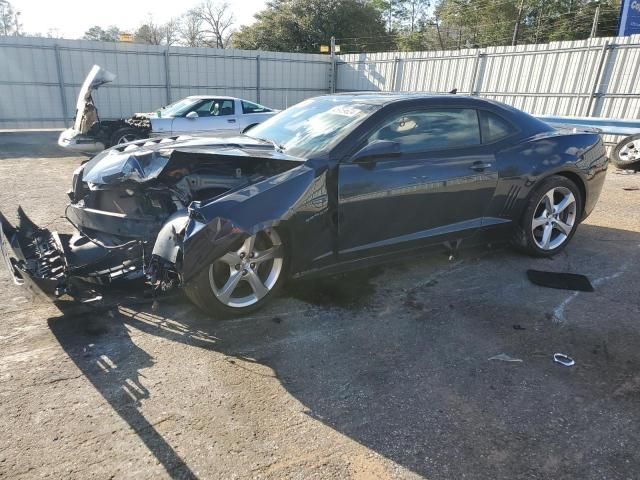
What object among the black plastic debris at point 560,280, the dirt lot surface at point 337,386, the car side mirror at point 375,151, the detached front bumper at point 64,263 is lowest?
the dirt lot surface at point 337,386

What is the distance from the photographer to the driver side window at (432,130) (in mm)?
3809

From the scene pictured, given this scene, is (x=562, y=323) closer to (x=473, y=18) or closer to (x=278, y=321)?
(x=278, y=321)

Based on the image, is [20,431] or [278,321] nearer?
[20,431]

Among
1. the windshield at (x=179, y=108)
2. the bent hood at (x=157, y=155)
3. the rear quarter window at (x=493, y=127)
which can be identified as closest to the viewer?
the bent hood at (x=157, y=155)

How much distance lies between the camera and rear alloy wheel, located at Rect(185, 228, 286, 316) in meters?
3.25

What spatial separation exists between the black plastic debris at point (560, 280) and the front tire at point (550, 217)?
1.24 feet

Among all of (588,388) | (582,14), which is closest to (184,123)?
(588,388)

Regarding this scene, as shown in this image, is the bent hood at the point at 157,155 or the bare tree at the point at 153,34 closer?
the bent hood at the point at 157,155

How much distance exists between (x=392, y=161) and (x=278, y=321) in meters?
1.53

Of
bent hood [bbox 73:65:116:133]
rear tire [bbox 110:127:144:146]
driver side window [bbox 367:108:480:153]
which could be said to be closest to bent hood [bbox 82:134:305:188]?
driver side window [bbox 367:108:480:153]

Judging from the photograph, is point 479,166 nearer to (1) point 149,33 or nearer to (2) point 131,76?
(2) point 131,76

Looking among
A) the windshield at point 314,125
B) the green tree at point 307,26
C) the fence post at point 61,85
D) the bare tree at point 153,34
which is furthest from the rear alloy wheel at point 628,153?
the bare tree at point 153,34

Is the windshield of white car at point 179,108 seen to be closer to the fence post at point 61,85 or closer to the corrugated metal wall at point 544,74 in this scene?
the fence post at point 61,85

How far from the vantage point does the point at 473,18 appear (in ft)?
115
